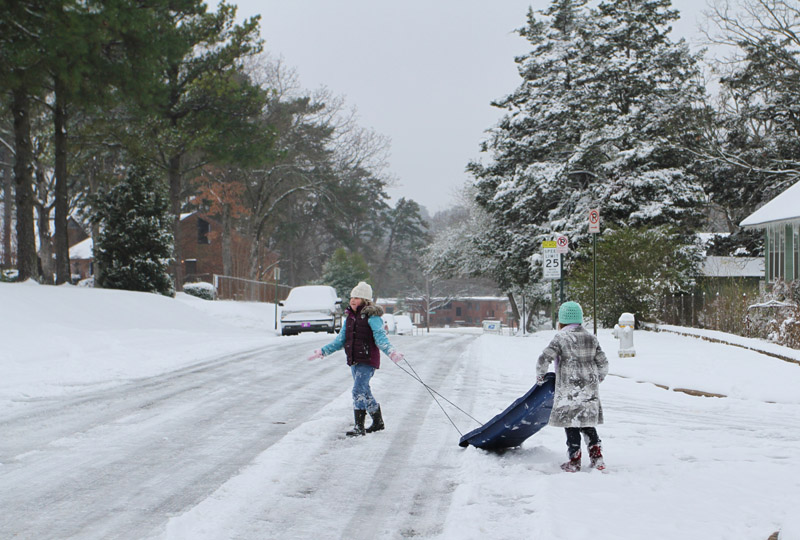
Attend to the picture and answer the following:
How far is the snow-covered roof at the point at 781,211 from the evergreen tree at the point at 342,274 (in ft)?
125

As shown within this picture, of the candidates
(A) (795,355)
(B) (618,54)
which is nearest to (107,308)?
(A) (795,355)

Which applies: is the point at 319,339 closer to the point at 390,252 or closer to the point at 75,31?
the point at 75,31

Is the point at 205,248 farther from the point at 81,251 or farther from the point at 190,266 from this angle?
the point at 81,251

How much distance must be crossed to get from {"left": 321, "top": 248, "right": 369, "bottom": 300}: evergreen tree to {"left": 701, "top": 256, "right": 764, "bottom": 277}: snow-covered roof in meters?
30.2

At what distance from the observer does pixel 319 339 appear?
74.6 ft

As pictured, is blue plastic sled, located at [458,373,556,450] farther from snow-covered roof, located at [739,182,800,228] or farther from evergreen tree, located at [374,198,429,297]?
evergreen tree, located at [374,198,429,297]

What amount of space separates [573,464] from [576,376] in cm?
73

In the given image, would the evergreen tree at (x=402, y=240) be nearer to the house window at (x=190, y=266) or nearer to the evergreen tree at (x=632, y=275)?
the house window at (x=190, y=266)

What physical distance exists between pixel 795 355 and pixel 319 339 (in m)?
13.7

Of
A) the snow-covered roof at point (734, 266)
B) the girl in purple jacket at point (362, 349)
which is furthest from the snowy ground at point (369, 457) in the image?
the snow-covered roof at point (734, 266)

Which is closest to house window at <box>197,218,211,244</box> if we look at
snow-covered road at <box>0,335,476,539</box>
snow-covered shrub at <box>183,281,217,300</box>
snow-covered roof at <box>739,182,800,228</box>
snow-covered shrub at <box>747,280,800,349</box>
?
snow-covered shrub at <box>183,281,217,300</box>

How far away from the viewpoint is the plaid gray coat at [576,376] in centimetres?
620

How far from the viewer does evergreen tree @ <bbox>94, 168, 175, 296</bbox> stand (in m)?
28.6

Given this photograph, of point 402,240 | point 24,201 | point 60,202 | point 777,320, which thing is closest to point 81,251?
point 402,240
